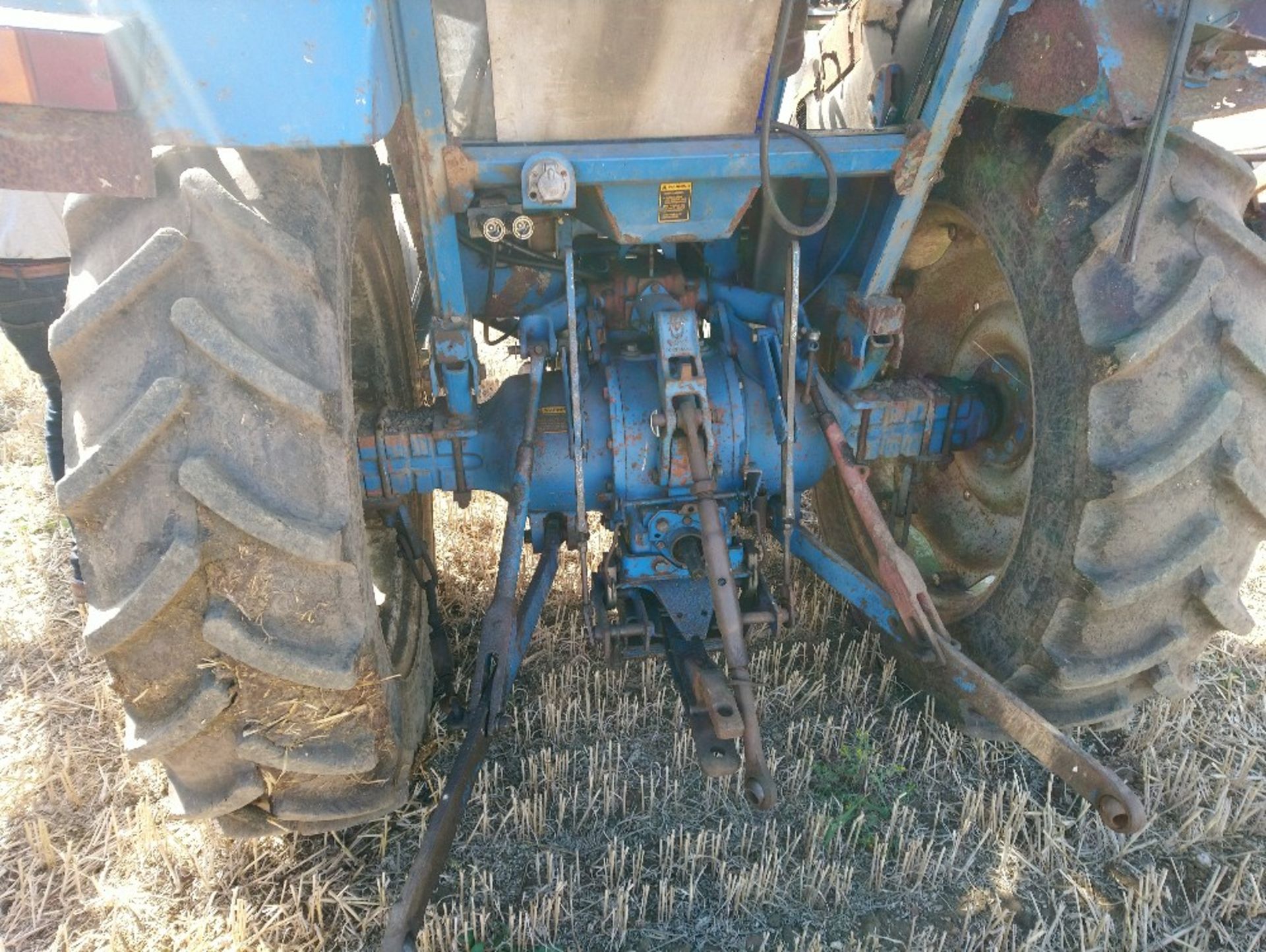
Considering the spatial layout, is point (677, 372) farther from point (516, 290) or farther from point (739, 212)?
point (516, 290)

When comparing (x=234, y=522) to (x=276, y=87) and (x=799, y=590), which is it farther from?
Result: (x=799, y=590)

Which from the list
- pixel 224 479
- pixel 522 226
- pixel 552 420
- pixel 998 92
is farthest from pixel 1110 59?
pixel 224 479

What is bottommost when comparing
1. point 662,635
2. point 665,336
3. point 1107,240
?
point 662,635

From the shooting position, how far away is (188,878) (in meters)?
2.33

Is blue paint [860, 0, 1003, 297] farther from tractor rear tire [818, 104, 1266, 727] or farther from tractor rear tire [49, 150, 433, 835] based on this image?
tractor rear tire [49, 150, 433, 835]

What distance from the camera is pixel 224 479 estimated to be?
62.8 inches

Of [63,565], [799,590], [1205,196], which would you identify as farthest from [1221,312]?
[63,565]

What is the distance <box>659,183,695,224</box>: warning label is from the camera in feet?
7.30

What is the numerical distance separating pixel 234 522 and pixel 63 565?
252cm

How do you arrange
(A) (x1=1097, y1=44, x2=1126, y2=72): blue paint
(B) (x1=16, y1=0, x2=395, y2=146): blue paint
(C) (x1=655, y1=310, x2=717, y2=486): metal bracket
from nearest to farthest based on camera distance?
(B) (x1=16, y1=0, x2=395, y2=146): blue paint
(A) (x1=1097, y1=44, x2=1126, y2=72): blue paint
(C) (x1=655, y1=310, x2=717, y2=486): metal bracket

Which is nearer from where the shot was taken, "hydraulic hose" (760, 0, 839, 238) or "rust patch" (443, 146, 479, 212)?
"hydraulic hose" (760, 0, 839, 238)

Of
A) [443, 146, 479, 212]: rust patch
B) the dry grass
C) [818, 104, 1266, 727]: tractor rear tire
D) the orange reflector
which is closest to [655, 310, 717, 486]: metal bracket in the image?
[443, 146, 479, 212]: rust patch

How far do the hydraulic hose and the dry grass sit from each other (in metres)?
→ 1.49

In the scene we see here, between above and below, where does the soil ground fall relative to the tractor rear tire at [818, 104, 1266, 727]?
below
